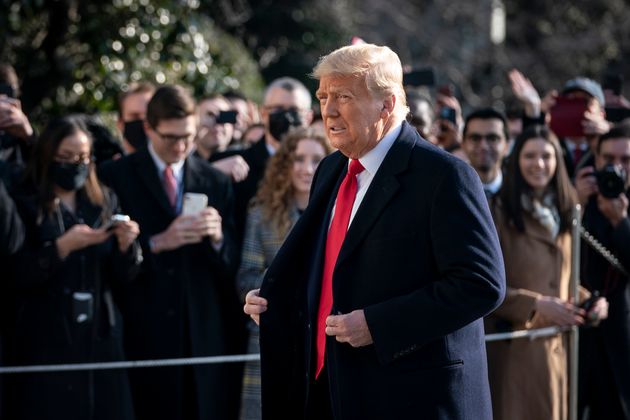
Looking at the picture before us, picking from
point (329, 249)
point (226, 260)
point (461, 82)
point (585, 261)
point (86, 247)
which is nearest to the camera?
point (329, 249)

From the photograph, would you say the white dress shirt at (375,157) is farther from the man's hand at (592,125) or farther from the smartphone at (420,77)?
the man's hand at (592,125)

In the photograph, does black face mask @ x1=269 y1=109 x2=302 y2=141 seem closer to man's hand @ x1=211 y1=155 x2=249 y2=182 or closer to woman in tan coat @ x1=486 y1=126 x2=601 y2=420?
man's hand @ x1=211 y1=155 x2=249 y2=182

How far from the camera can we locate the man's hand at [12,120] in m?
6.97

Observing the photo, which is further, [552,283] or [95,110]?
[95,110]

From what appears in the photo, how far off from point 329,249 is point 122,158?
9.29ft

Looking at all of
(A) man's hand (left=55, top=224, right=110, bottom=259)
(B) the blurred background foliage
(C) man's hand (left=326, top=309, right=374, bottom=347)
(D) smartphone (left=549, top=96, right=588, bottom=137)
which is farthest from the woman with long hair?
(B) the blurred background foliage

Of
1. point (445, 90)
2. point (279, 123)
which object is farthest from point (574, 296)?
point (445, 90)

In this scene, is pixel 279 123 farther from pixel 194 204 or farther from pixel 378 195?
pixel 378 195

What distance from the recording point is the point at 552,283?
6.97 metres

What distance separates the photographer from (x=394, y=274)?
429 cm

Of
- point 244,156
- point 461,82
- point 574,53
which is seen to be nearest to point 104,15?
point 244,156

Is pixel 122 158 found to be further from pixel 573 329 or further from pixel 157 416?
pixel 573 329

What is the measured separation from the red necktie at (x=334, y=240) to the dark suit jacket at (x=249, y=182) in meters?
2.91

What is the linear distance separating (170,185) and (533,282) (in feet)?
6.87
